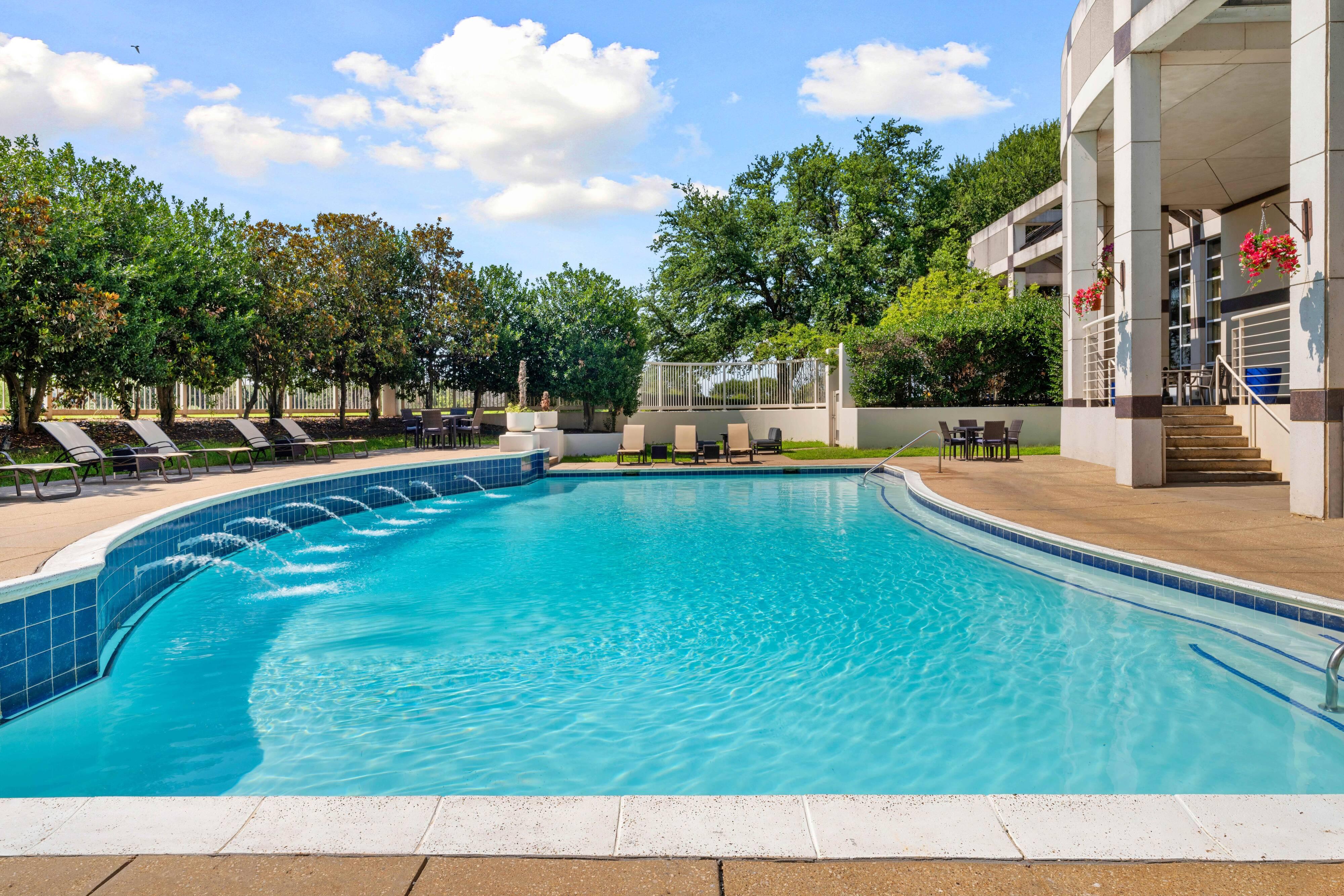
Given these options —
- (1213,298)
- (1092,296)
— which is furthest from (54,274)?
(1213,298)

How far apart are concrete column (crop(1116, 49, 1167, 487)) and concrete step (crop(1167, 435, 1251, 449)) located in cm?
128

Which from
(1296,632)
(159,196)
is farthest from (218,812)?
(159,196)

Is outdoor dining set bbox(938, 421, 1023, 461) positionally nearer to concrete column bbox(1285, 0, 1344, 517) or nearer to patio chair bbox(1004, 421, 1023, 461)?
patio chair bbox(1004, 421, 1023, 461)

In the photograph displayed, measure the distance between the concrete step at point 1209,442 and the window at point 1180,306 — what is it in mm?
8341

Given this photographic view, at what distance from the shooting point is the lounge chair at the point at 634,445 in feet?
57.1

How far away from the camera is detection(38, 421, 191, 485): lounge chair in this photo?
10.4 m

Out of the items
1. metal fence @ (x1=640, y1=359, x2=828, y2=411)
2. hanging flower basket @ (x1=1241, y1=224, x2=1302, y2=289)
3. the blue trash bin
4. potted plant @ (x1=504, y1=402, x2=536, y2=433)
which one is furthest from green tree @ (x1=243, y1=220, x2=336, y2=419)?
the blue trash bin

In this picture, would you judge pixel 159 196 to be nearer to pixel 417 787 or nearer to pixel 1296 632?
pixel 417 787

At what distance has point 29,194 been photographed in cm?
1195

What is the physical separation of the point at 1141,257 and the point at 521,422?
1139 centimetres

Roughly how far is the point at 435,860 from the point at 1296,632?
4942 millimetres

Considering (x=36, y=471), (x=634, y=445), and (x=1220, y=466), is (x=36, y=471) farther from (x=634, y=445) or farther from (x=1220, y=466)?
(x=1220, y=466)

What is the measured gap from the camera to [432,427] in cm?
1903

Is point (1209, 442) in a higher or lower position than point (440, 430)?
lower
